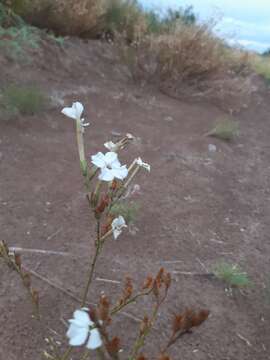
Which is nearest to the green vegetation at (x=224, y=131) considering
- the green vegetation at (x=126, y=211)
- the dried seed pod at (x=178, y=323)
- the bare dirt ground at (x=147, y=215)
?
the bare dirt ground at (x=147, y=215)

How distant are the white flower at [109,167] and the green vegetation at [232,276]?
4.65 feet

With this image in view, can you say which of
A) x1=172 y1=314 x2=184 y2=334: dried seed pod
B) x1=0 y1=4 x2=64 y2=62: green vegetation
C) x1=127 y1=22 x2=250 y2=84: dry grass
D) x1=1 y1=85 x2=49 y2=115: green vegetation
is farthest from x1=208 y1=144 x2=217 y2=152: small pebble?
x1=172 y1=314 x2=184 y2=334: dried seed pod

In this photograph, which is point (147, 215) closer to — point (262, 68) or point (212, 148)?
point (212, 148)

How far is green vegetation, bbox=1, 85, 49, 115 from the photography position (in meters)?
4.10

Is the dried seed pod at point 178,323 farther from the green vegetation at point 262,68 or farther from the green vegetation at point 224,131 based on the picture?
the green vegetation at point 262,68

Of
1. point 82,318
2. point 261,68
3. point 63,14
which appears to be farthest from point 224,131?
point 261,68

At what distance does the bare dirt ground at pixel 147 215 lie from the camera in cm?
216

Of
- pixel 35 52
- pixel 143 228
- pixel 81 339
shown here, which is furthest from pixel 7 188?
pixel 35 52

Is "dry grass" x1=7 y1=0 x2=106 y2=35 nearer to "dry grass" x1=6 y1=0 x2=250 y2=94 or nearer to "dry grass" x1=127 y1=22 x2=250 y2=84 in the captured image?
"dry grass" x1=6 y1=0 x2=250 y2=94

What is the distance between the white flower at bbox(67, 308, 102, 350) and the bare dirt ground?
3.44 ft

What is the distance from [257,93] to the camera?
739 cm

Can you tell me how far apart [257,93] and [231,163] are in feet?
11.1

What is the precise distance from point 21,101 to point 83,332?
11.0 feet

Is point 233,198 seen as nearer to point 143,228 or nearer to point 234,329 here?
point 143,228
